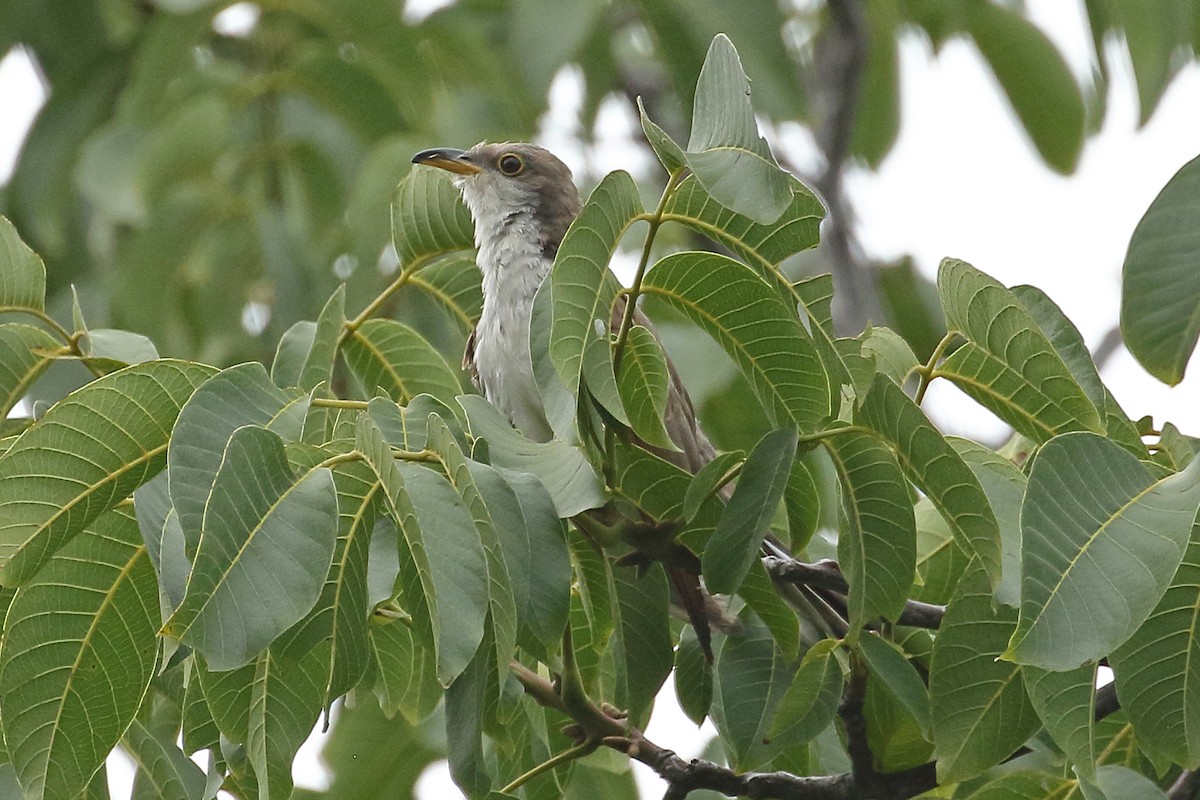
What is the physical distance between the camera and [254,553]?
7.00 feet

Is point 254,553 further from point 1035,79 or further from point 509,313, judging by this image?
point 1035,79

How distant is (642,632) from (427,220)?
1098 millimetres

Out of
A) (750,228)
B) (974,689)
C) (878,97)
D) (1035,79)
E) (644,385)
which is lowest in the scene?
(974,689)

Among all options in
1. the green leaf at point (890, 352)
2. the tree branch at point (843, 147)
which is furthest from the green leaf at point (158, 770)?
the tree branch at point (843, 147)

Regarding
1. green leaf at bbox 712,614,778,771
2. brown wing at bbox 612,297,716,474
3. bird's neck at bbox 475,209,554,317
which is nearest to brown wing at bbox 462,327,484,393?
bird's neck at bbox 475,209,554,317

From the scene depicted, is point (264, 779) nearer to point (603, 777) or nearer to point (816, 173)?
point (603, 777)

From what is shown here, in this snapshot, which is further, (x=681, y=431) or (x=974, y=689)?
(x=681, y=431)

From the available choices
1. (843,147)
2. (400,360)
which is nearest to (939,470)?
(400,360)

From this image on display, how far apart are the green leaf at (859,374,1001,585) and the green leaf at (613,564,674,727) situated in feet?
1.76

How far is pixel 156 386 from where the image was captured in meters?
2.44

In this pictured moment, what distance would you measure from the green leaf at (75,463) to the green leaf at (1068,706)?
1383 millimetres

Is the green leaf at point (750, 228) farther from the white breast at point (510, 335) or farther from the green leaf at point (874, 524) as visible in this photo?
the white breast at point (510, 335)

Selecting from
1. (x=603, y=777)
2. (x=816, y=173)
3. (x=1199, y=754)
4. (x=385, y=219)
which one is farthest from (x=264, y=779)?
(x=816, y=173)

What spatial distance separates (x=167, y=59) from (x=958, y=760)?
14.1ft
